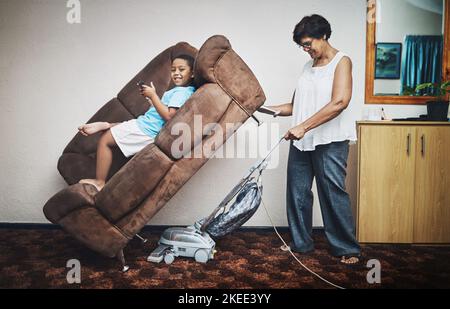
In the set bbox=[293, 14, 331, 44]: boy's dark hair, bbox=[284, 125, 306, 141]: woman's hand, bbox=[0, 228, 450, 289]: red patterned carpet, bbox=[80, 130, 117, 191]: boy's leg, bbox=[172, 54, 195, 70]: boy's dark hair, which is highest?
bbox=[293, 14, 331, 44]: boy's dark hair

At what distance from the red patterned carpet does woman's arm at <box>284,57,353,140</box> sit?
0.74 m

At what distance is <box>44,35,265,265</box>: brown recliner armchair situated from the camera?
1595 mm

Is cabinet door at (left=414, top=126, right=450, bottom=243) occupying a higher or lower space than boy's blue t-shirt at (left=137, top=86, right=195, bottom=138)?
lower

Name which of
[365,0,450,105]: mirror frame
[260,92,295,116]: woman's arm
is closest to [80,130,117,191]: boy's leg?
[260,92,295,116]: woman's arm

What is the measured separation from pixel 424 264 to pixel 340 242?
1.55 ft

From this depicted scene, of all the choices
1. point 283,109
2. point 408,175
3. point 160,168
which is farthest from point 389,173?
point 160,168

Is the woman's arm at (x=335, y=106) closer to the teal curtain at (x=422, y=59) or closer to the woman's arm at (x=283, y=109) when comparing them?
the woman's arm at (x=283, y=109)

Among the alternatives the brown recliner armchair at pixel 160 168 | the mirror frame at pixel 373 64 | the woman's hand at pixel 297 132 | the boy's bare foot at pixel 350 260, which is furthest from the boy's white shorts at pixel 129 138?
the mirror frame at pixel 373 64

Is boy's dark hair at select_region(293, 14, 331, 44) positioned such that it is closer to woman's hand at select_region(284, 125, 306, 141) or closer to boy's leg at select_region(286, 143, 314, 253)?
woman's hand at select_region(284, 125, 306, 141)

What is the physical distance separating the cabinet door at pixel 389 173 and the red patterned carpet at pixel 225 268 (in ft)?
0.64

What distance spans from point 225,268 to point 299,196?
633 mm

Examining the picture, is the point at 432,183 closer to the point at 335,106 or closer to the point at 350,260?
the point at 350,260
